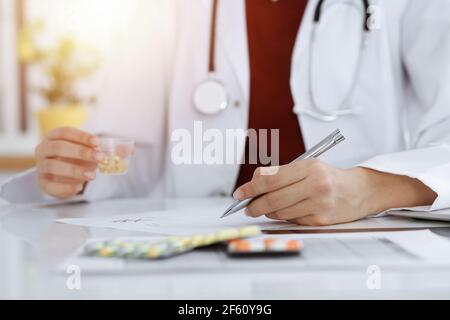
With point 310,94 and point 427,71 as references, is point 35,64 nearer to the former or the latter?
point 310,94

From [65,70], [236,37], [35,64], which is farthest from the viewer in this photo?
[35,64]

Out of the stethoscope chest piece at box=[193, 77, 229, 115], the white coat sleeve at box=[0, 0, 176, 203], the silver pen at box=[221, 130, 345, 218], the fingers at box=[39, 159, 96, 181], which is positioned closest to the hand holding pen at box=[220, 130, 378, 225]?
the silver pen at box=[221, 130, 345, 218]

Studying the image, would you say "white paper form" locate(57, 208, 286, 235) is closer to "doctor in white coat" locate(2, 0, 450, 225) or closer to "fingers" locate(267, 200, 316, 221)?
"fingers" locate(267, 200, 316, 221)

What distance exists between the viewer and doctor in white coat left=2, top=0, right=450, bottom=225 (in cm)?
116

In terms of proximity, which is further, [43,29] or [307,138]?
[43,29]

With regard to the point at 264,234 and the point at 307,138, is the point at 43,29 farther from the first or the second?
the point at 264,234

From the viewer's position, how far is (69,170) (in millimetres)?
1101

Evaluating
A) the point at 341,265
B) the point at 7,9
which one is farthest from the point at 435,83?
the point at 7,9

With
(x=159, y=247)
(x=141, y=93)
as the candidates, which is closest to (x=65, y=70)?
(x=141, y=93)

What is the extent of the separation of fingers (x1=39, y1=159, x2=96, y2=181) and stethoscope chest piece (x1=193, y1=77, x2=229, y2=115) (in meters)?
0.29

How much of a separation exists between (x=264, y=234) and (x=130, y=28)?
0.81m

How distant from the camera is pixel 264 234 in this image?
765 millimetres

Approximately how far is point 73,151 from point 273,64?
0.45 m

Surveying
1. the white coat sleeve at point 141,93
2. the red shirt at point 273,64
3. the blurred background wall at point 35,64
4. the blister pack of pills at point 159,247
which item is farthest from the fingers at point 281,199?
the blurred background wall at point 35,64
